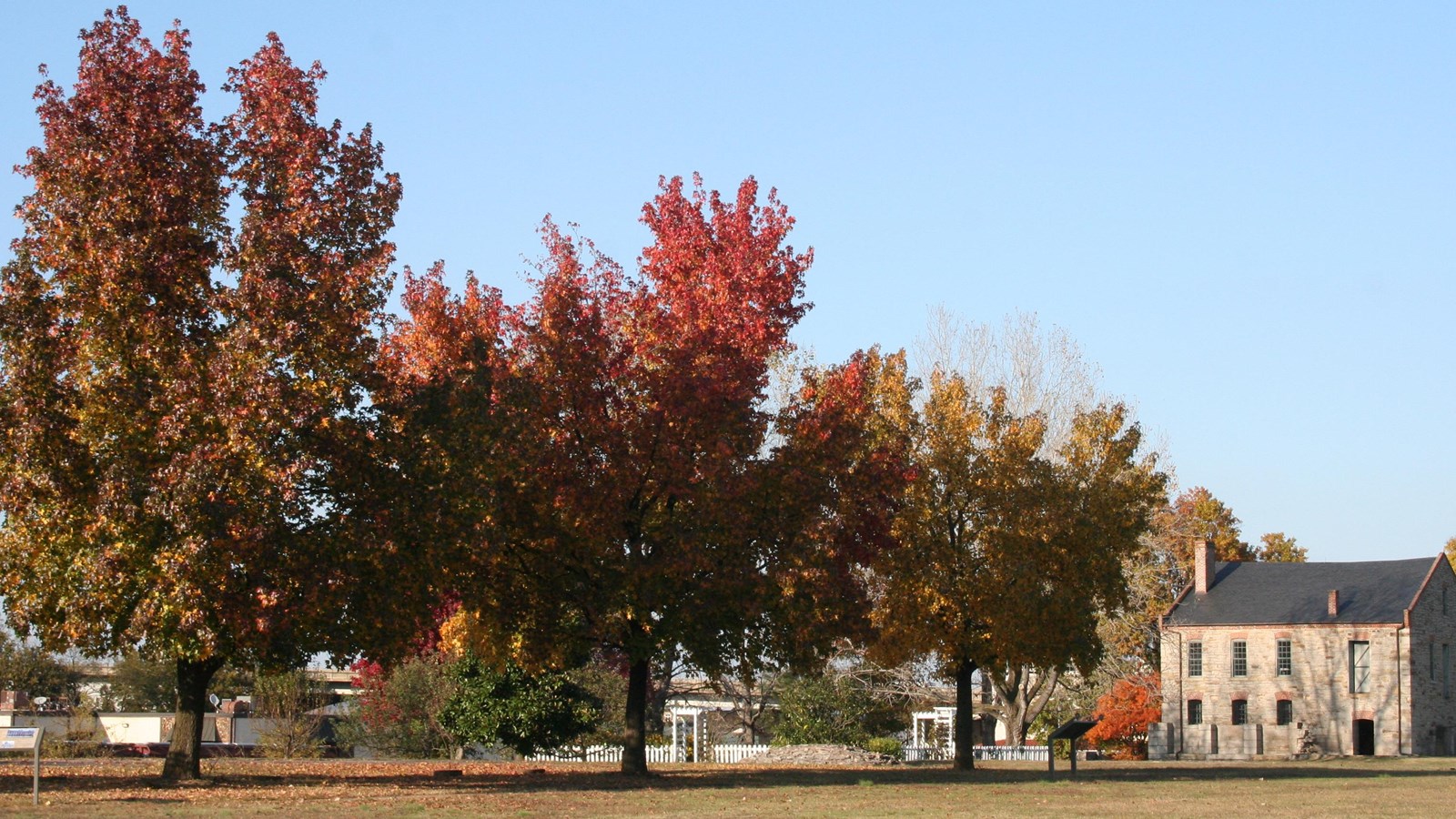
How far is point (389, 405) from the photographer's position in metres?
21.8

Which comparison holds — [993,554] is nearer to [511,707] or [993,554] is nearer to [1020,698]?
[511,707]

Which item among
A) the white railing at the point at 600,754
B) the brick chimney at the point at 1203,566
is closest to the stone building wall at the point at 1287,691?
the brick chimney at the point at 1203,566

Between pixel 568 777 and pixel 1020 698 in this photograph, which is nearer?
pixel 568 777

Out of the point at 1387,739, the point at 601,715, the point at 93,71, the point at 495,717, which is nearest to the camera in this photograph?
the point at 93,71

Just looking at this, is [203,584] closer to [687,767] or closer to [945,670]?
[687,767]

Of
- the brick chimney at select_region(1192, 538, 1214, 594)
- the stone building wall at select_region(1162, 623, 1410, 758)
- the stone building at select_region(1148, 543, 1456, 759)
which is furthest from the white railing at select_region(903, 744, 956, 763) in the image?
the brick chimney at select_region(1192, 538, 1214, 594)

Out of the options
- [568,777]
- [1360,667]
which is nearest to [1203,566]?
[1360,667]

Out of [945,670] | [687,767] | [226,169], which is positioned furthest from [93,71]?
[945,670]

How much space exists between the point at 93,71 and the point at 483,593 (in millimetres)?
10609

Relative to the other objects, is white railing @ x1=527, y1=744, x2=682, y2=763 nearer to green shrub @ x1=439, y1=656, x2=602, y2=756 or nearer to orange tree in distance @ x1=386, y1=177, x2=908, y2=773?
green shrub @ x1=439, y1=656, x2=602, y2=756

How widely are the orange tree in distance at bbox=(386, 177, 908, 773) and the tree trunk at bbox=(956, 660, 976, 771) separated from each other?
7.48 meters

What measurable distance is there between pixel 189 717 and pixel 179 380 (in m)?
5.89

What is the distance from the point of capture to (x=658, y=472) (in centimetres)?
2594

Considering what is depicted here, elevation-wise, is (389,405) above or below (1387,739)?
above
